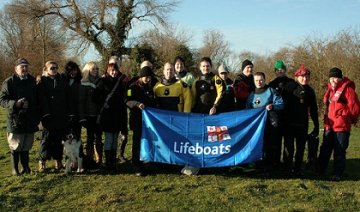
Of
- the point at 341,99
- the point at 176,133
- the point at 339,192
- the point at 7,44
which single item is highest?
the point at 7,44

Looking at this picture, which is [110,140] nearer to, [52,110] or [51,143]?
[51,143]

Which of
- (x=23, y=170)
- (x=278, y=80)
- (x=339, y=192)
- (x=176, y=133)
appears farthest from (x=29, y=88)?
(x=339, y=192)

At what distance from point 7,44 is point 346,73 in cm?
4215

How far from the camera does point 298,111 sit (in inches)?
330

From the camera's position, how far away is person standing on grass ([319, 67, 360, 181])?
829cm

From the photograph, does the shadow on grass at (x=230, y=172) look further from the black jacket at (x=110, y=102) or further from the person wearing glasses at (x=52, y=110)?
the person wearing glasses at (x=52, y=110)

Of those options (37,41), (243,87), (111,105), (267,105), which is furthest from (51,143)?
(37,41)

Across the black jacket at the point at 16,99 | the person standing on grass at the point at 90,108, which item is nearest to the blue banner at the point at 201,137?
the person standing on grass at the point at 90,108

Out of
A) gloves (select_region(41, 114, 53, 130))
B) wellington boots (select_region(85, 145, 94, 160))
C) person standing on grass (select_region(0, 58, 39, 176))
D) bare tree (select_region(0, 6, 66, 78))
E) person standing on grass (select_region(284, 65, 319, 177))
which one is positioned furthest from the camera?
bare tree (select_region(0, 6, 66, 78))

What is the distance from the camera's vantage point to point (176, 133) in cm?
813

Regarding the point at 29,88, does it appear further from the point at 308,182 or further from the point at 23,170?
the point at 308,182

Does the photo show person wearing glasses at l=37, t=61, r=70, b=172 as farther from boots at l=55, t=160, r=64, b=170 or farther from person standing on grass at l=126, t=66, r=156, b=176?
person standing on grass at l=126, t=66, r=156, b=176

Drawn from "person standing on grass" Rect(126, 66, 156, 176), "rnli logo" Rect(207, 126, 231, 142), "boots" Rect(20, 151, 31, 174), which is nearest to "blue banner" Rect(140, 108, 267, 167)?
"rnli logo" Rect(207, 126, 231, 142)

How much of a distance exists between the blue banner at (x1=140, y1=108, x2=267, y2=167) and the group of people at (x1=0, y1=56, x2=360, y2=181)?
197mm
